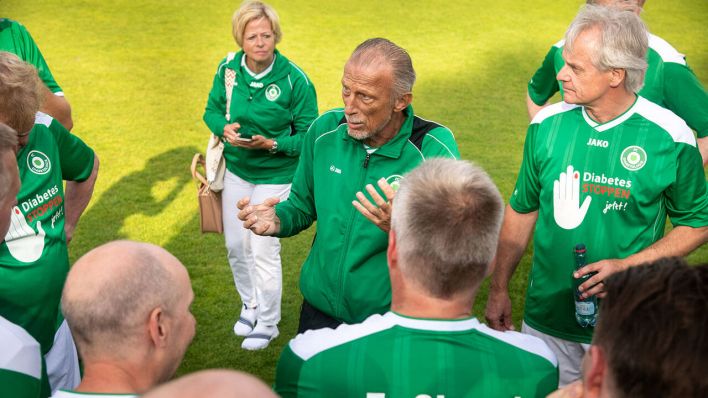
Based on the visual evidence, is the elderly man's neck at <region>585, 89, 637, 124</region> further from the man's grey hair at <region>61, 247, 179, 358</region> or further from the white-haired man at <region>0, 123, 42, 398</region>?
the white-haired man at <region>0, 123, 42, 398</region>

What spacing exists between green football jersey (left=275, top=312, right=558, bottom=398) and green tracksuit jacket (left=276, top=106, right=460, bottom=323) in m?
1.11

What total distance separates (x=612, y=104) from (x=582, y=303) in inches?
34.9

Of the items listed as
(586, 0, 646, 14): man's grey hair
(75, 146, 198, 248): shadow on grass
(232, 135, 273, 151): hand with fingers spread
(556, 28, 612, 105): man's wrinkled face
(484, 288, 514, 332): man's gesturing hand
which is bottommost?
(75, 146, 198, 248): shadow on grass

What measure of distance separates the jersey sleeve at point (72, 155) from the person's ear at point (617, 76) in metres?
2.50

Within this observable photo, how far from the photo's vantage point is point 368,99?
3596 millimetres

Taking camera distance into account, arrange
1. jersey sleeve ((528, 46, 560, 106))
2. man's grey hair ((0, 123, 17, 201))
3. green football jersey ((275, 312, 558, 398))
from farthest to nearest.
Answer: jersey sleeve ((528, 46, 560, 106)) < man's grey hair ((0, 123, 17, 201)) < green football jersey ((275, 312, 558, 398))

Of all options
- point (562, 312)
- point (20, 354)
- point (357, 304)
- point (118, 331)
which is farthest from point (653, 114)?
point (20, 354)

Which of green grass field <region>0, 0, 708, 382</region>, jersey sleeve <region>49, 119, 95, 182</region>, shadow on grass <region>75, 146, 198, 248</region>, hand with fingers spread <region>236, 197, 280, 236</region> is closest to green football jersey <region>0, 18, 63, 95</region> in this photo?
jersey sleeve <region>49, 119, 95, 182</region>

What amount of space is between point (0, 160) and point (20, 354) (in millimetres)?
667

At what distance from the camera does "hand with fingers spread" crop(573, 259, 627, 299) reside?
11.3ft

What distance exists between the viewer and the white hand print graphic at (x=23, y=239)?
11.3 ft

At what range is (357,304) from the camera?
3557 mm

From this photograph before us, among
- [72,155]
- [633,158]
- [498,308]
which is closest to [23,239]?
[72,155]

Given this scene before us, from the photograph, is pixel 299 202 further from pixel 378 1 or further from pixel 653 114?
pixel 378 1
